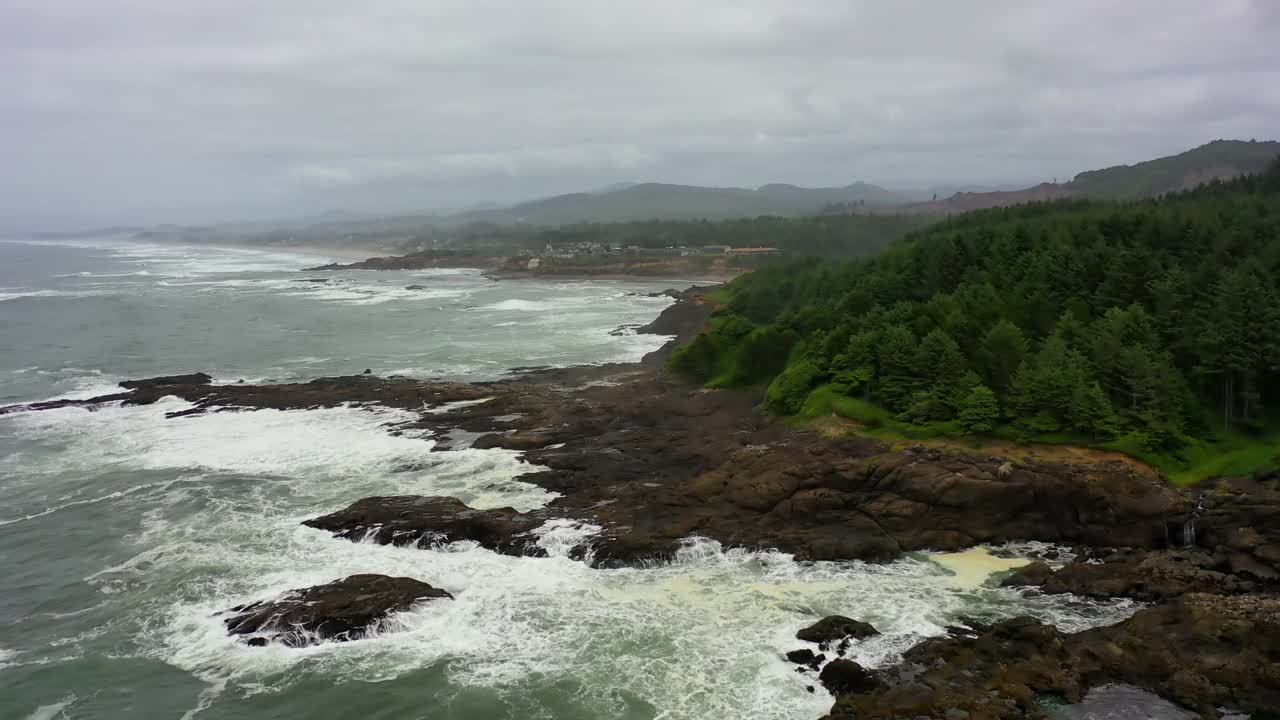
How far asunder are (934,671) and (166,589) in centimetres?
2497

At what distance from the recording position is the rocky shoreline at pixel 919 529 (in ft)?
68.9

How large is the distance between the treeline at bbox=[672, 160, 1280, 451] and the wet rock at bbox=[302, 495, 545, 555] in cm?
1758

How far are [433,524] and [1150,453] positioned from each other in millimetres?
27841

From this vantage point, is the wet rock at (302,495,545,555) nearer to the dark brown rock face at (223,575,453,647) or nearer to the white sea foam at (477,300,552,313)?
the dark brown rock face at (223,575,453,647)

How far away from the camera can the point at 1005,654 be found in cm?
2198

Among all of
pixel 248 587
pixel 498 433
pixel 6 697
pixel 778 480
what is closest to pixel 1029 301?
pixel 778 480

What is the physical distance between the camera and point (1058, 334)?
39094mm

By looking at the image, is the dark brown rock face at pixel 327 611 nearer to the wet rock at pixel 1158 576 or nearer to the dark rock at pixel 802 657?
the dark rock at pixel 802 657

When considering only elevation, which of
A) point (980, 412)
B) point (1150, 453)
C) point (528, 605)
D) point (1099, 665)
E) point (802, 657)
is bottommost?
point (802, 657)

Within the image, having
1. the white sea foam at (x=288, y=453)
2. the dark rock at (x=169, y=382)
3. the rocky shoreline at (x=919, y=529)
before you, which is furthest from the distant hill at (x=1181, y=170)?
the dark rock at (x=169, y=382)

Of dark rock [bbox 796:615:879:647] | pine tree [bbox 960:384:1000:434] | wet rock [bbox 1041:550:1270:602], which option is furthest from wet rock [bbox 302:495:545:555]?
pine tree [bbox 960:384:1000:434]

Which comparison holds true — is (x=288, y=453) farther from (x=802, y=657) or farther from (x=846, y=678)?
(x=846, y=678)

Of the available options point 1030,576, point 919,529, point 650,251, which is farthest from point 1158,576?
point 650,251

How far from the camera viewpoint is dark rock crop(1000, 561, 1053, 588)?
26.5m
